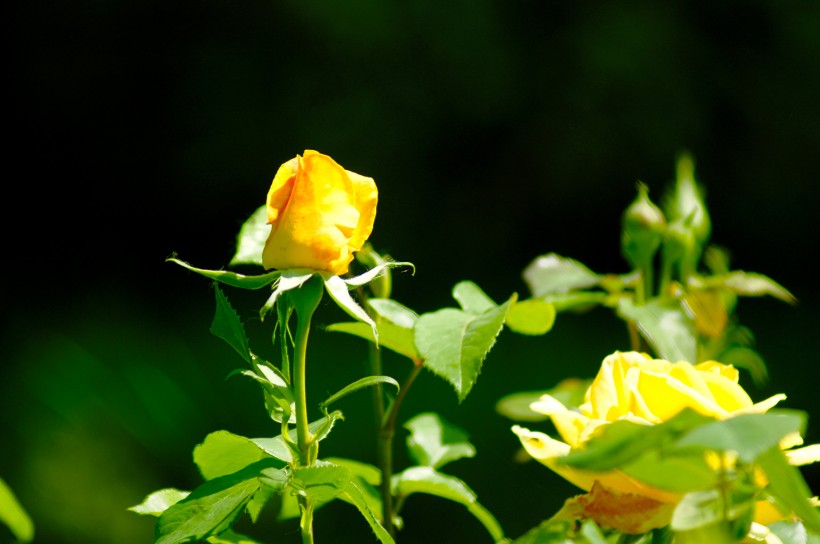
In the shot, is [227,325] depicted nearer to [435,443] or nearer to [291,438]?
[291,438]

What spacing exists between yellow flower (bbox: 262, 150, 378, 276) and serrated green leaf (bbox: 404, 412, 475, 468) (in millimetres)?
217

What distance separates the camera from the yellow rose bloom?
13.0 inches

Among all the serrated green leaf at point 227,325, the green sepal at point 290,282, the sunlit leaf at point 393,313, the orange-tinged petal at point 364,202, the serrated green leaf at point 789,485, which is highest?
the orange-tinged petal at point 364,202

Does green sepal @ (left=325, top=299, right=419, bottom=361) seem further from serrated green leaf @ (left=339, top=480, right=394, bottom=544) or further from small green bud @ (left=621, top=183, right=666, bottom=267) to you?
small green bud @ (left=621, top=183, right=666, bottom=267)

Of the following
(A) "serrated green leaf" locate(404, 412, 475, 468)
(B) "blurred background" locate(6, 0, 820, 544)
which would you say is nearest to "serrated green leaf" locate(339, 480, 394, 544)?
(A) "serrated green leaf" locate(404, 412, 475, 468)

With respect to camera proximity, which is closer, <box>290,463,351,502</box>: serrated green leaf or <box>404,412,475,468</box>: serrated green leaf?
<box>290,463,351,502</box>: serrated green leaf

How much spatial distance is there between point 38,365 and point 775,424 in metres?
2.18

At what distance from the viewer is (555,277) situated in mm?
664

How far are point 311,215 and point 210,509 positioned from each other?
11 cm

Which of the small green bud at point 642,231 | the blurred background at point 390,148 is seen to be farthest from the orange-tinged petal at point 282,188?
the blurred background at point 390,148

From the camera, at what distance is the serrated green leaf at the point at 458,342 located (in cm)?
39

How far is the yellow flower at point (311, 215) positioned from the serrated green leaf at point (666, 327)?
0.23 metres

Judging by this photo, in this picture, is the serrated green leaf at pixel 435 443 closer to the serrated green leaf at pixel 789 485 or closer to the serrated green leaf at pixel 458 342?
the serrated green leaf at pixel 458 342

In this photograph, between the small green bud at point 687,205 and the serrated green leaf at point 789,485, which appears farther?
the small green bud at point 687,205
